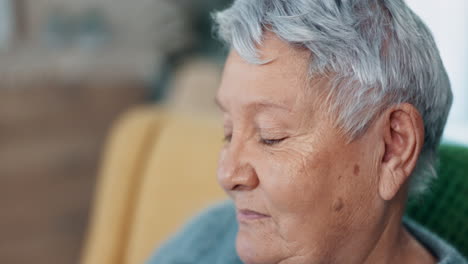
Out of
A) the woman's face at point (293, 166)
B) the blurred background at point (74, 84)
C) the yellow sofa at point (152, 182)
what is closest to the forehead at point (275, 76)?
the woman's face at point (293, 166)

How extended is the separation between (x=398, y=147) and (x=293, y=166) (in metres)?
0.17

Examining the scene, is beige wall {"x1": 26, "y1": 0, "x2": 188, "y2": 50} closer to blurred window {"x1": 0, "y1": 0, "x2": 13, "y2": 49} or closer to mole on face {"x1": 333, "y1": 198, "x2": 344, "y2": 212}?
blurred window {"x1": 0, "y1": 0, "x2": 13, "y2": 49}

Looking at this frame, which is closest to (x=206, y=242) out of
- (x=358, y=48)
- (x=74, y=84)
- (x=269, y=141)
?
(x=269, y=141)

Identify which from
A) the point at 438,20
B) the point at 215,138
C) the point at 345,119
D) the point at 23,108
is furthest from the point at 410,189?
the point at 23,108

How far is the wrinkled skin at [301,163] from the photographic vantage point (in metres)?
0.95

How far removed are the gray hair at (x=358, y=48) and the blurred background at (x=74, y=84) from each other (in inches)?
70.8

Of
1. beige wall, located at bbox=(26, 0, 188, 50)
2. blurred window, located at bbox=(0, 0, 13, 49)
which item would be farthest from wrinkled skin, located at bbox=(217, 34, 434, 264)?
blurred window, located at bbox=(0, 0, 13, 49)

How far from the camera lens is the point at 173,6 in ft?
10.4

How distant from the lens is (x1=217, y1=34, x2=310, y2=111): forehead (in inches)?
36.9

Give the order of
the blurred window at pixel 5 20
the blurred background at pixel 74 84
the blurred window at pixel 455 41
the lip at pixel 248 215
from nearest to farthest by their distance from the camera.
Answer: the lip at pixel 248 215, the blurred window at pixel 455 41, the blurred background at pixel 74 84, the blurred window at pixel 5 20

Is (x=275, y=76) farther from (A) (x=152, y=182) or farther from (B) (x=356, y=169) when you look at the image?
(A) (x=152, y=182)

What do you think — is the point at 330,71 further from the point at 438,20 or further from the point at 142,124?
the point at 438,20

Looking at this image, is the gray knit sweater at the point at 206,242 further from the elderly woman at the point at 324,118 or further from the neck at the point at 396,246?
the elderly woman at the point at 324,118

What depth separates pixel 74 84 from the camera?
2.99 m
